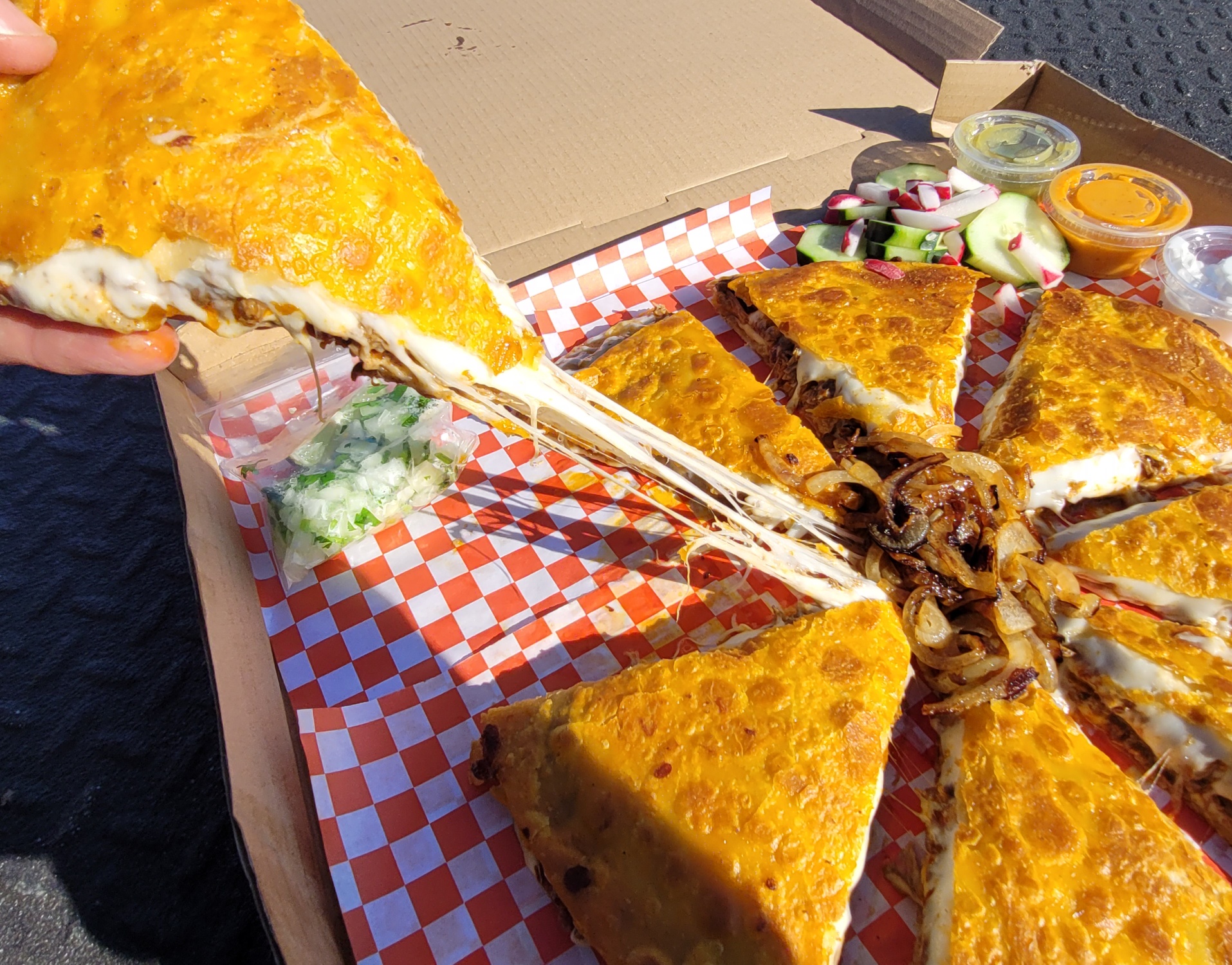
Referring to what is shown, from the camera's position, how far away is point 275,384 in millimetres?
4555

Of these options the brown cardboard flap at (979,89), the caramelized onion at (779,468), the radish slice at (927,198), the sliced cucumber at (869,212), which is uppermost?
the brown cardboard flap at (979,89)

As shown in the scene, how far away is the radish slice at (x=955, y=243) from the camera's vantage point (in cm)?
507

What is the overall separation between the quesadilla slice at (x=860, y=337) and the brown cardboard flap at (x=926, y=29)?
2576 millimetres

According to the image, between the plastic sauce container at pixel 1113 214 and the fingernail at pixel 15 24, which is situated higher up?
the fingernail at pixel 15 24

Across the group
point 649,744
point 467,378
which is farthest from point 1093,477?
point 467,378

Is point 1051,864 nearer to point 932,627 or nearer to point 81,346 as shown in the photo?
point 932,627

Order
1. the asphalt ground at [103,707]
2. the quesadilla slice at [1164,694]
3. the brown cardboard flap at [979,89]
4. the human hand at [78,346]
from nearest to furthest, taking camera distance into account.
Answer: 1. the human hand at [78,346]
2. the quesadilla slice at [1164,694]
3. the asphalt ground at [103,707]
4. the brown cardboard flap at [979,89]

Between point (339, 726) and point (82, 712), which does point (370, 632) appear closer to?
point (339, 726)

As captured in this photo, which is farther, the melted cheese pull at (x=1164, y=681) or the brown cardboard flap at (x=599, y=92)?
the brown cardboard flap at (x=599, y=92)

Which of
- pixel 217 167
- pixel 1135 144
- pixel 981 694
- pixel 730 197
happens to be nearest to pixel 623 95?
pixel 730 197

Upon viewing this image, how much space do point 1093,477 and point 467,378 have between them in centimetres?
315

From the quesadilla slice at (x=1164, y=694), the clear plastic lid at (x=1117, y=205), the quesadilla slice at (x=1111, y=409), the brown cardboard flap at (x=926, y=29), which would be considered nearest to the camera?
the quesadilla slice at (x=1164, y=694)

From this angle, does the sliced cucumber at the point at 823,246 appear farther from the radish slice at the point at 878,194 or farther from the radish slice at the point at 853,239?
the radish slice at the point at 878,194

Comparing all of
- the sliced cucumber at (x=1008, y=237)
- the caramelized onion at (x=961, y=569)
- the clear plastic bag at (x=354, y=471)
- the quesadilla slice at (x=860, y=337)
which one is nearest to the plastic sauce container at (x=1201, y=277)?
the sliced cucumber at (x=1008, y=237)
